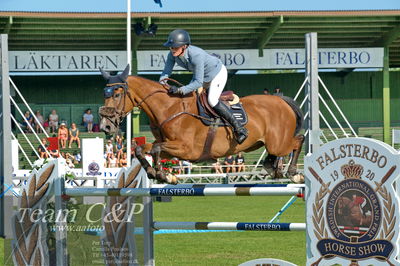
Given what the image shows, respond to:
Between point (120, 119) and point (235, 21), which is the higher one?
point (235, 21)

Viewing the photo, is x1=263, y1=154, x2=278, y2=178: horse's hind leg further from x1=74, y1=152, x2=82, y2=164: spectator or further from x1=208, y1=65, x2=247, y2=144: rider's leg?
x1=74, y1=152, x2=82, y2=164: spectator

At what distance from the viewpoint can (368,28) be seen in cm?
3127

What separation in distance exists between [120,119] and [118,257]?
1190 mm

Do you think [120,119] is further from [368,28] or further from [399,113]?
[399,113]

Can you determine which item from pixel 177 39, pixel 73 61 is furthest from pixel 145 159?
pixel 73 61

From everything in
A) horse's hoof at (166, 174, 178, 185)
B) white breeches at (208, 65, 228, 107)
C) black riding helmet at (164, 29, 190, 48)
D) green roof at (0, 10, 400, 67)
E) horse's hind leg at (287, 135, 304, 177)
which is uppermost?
green roof at (0, 10, 400, 67)

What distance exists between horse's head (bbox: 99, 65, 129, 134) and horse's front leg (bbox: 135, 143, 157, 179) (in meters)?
0.30

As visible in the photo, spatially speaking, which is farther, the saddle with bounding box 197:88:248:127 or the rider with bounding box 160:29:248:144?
the saddle with bounding box 197:88:248:127

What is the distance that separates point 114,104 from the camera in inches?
295

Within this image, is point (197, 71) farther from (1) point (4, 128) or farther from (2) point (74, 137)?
(2) point (74, 137)

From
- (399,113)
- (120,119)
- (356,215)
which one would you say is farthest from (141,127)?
(356,215)

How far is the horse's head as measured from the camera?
744cm

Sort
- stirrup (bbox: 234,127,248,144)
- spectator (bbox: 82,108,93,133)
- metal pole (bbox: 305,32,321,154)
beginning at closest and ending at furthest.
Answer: stirrup (bbox: 234,127,248,144), metal pole (bbox: 305,32,321,154), spectator (bbox: 82,108,93,133)

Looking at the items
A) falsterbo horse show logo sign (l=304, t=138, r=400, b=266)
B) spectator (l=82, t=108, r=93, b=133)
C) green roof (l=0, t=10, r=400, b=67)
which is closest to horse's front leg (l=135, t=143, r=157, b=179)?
falsterbo horse show logo sign (l=304, t=138, r=400, b=266)
